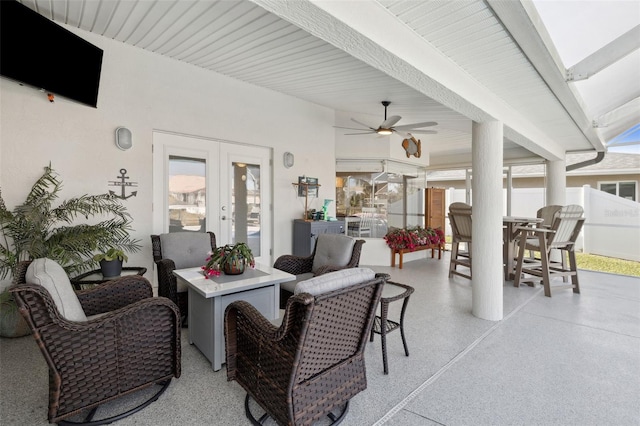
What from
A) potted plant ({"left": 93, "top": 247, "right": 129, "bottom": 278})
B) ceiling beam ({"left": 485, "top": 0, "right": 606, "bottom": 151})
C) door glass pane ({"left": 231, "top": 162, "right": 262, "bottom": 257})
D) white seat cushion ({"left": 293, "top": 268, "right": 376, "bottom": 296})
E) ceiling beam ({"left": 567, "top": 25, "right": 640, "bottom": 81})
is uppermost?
ceiling beam ({"left": 567, "top": 25, "right": 640, "bottom": 81})

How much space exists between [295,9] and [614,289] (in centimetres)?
610

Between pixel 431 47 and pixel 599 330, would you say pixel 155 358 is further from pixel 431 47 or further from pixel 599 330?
pixel 599 330

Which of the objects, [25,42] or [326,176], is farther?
[326,176]

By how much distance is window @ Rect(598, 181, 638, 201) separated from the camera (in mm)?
7805

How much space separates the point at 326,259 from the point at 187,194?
2436 mm

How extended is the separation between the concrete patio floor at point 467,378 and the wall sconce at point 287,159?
314 centimetres

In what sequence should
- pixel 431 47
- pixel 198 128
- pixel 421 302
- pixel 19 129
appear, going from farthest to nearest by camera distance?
pixel 198 128 → pixel 421 302 → pixel 19 129 → pixel 431 47

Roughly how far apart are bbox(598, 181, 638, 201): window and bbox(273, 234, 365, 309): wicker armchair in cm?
862

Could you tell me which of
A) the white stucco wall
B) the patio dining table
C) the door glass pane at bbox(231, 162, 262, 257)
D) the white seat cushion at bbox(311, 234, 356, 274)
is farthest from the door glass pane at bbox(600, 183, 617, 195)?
the door glass pane at bbox(231, 162, 262, 257)

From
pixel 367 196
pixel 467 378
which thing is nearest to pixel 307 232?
pixel 367 196

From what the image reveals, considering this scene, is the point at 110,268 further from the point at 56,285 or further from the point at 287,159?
the point at 287,159

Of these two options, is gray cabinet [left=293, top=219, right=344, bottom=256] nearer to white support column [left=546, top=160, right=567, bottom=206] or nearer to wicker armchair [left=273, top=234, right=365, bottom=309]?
wicker armchair [left=273, top=234, right=365, bottom=309]

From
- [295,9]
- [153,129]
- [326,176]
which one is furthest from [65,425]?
[326,176]

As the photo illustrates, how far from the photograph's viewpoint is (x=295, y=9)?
1619 mm
